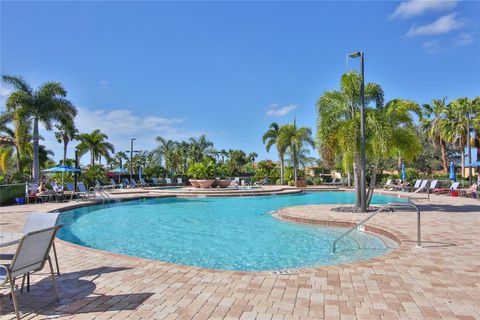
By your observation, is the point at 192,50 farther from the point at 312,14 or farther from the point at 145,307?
the point at 145,307

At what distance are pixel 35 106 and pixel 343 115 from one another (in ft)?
56.3

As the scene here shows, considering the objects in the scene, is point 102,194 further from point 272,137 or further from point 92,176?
point 272,137

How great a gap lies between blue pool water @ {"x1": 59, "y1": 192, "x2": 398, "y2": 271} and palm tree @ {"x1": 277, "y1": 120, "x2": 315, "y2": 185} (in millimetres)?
21053

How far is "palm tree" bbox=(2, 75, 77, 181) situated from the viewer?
19.6 meters

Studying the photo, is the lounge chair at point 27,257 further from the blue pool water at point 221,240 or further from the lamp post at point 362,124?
the lamp post at point 362,124

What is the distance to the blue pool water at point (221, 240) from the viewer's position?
7102 mm

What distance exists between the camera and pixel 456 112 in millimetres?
31688

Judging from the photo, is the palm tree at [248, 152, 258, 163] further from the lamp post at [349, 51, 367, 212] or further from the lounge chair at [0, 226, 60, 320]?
the lounge chair at [0, 226, 60, 320]

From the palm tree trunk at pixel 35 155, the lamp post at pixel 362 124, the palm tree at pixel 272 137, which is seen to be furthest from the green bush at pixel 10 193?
the palm tree at pixel 272 137

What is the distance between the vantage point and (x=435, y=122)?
3681 cm

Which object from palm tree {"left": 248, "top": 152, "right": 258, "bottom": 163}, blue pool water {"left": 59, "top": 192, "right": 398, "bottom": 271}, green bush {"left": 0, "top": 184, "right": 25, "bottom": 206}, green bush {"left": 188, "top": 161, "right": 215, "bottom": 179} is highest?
palm tree {"left": 248, "top": 152, "right": 258, "bottom": 163}

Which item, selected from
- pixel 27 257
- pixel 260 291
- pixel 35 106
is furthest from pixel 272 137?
pixel 27 257

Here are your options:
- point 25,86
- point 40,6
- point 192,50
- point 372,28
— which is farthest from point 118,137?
point 372,28

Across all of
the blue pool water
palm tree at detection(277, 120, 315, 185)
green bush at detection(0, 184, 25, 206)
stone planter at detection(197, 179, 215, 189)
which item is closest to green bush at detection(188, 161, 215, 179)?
stone planter at detection(197, 179, 215, 189)
